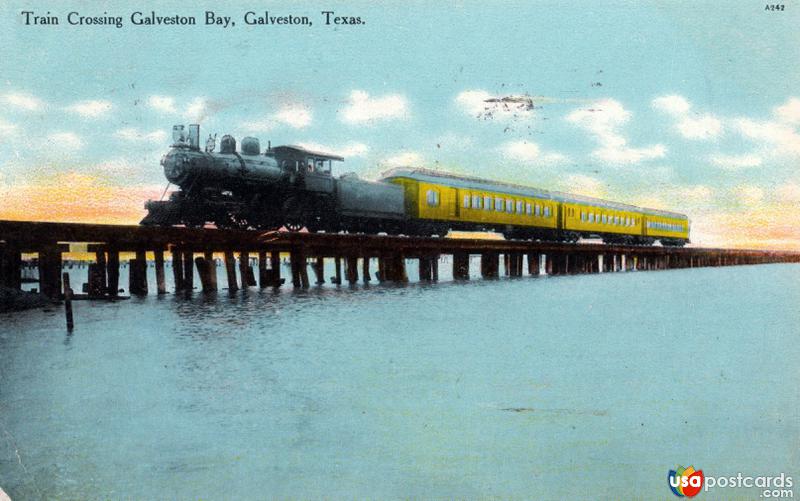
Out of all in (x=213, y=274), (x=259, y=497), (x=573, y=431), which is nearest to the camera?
(x=259, y=497)

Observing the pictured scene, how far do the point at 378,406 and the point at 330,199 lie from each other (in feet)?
49.4

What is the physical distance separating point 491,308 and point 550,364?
8.97m

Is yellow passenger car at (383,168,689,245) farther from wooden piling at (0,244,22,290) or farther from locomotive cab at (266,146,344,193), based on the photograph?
wooden piling at (0,244,22,290)

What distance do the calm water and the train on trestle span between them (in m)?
3.89

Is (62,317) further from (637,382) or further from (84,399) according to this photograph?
(637,382)

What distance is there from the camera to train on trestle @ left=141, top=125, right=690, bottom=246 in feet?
63.9

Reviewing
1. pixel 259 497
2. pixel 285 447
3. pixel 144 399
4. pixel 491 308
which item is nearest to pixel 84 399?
pixel 144 399

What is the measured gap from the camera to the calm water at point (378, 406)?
23.5ft

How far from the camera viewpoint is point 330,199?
2397cm

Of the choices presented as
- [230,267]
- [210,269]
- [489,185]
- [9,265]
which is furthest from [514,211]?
[9,265]

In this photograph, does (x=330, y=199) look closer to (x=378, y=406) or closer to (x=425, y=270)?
(x=425, y=270)

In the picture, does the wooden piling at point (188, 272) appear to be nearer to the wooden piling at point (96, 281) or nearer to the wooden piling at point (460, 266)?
the wooden piling at point (96, 281)

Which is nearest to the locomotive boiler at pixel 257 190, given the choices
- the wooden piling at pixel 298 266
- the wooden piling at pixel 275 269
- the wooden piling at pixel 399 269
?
the wooden piling at pixel 298 266

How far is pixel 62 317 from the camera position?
17.7 metres
